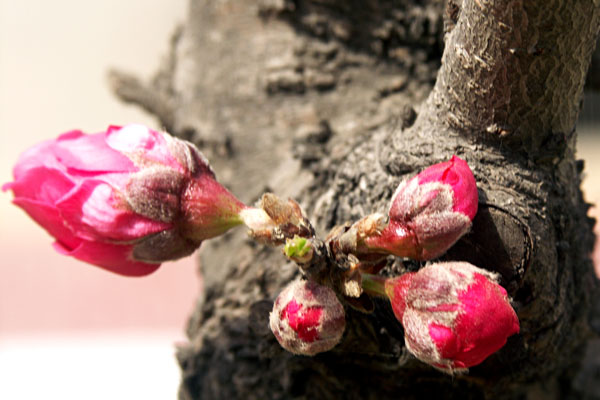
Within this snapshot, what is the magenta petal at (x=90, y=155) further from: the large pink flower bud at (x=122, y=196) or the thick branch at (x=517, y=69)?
the thick branch at (x=517, y=69)

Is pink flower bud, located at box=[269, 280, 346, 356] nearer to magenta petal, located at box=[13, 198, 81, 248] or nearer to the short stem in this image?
the short stem

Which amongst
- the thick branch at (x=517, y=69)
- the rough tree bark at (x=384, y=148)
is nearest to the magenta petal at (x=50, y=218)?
the rough tree bark at (x=384, y=148)

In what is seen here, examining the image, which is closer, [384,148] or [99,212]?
[99,212]

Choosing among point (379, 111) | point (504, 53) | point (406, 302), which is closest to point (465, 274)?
point (406, 302)

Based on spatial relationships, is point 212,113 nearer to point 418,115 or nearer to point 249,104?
point 249,104

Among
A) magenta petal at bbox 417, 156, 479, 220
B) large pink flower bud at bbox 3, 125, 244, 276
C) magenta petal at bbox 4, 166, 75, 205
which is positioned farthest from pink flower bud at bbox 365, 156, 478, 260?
magenta petal at bbox 4, 166, 75, 205

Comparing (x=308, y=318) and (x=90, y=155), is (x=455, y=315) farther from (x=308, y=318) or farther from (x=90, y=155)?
(x=90, y=155)

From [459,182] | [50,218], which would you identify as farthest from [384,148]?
[50,218]
